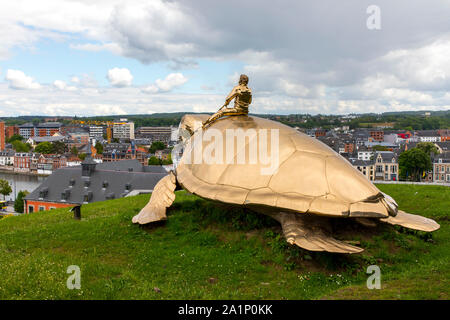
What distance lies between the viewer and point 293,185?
7.53m

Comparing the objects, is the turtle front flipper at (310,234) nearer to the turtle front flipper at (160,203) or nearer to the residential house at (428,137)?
the turtle front flipper at (160,203)

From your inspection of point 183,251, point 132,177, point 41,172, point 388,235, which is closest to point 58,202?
point 132,177

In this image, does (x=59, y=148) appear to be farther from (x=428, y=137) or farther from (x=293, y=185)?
(x=293, y=185)

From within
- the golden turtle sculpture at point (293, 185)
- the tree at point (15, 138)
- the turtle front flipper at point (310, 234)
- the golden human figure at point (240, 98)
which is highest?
the tree at point (15, 138)

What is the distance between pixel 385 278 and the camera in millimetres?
7227

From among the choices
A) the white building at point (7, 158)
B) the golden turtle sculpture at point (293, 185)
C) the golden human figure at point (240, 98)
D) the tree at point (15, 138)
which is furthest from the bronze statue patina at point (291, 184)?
the tree at point (15, 138)

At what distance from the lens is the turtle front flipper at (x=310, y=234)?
6.99 m

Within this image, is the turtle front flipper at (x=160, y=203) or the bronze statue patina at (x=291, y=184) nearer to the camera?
the bronze statue patina at (x=291, y=184)

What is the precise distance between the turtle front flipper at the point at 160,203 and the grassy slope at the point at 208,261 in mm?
328

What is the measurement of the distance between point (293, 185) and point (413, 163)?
224 feet

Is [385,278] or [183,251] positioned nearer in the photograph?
[385,278]

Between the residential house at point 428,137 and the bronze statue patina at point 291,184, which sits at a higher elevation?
the residential house at point 428,137
